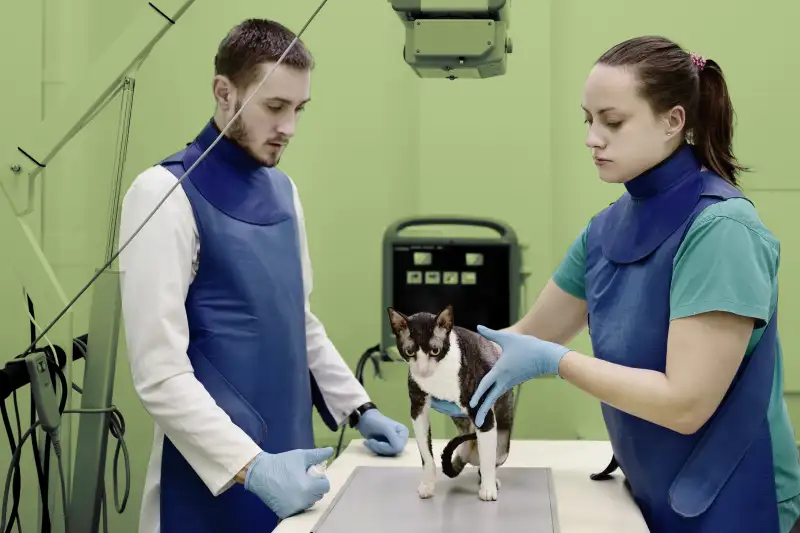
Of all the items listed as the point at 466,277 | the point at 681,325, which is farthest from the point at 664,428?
the point at 466,277

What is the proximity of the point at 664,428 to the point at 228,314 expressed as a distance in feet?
2.50

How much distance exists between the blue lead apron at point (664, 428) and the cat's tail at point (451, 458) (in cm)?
24

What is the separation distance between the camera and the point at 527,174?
9.59ft

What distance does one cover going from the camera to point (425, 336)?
48.5 inches

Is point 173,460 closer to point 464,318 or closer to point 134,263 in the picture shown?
point 134,263

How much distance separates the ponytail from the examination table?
21.2 inches

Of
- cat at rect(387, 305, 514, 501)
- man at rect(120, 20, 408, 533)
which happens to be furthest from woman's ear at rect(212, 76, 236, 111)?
cat at rect(387, 305, 514, 501)

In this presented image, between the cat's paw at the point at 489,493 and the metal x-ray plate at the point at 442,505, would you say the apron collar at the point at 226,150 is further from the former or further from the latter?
the cat's paw at the point at 489,493

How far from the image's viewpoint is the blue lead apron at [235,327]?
154cm

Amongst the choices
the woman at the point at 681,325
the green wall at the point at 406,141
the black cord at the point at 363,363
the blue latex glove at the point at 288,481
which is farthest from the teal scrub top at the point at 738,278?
the green wall at the point at 406,141

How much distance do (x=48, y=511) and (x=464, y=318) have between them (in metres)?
1.14

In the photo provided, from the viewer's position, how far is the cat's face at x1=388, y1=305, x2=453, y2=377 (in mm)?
1232

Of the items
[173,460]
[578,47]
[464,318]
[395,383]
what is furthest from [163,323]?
[578,47]

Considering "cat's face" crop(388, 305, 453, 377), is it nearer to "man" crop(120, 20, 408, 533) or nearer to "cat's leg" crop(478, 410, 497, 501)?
"cat's leg" crop(478, 410, 497, 501)
